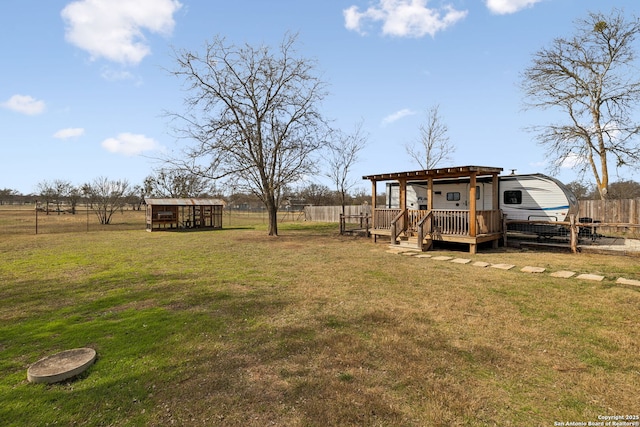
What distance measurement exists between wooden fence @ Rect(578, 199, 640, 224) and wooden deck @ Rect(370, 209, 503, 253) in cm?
859

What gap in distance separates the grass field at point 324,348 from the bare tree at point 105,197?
27.1m

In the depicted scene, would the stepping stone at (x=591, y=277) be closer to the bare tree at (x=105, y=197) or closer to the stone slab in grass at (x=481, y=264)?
the stone slab in grass at (x=481, y=264)

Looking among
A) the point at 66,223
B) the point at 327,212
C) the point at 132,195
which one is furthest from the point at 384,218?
the point at 132,195

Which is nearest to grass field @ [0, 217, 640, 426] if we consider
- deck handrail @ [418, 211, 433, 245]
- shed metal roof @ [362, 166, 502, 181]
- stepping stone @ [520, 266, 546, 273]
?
stepping stone @ [520, 266, 546, 273]

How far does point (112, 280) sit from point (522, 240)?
48.5 feet

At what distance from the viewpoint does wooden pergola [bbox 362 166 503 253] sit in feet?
36.6

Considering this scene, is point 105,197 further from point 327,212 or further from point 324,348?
point 324,348

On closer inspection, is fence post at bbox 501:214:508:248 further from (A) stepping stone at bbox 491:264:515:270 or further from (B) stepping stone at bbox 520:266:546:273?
(B) stepping stone at bbox 520:266:546:273

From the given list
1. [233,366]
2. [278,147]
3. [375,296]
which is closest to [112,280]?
[233,366]

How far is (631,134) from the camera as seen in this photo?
1716 centimetres

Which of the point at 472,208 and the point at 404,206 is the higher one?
the point at 404,206

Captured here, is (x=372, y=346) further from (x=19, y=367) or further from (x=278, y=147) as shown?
(x=278, y=147)

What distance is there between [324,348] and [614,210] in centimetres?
1982

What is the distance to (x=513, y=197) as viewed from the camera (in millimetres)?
13023
